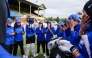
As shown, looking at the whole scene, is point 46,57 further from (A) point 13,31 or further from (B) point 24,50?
(A) point 13,31

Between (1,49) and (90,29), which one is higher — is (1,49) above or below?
above

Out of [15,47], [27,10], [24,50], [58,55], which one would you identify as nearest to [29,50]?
[24,50]

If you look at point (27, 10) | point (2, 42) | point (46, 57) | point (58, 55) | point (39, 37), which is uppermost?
point (2, 42)

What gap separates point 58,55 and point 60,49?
88 millimetres

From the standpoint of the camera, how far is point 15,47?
8.41 meters

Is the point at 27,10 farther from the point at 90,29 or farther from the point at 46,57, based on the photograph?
the point at 90,29

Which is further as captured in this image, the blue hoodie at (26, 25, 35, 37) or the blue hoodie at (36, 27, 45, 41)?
the blue hoodie at (36, 27, 45, 41)

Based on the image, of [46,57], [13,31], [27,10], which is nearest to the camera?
[13,31]

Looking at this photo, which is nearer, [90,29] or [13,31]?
[90,29]

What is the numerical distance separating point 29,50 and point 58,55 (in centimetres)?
653

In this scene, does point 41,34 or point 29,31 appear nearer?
point 29,31

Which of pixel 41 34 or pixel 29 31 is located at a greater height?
pixel 29 31

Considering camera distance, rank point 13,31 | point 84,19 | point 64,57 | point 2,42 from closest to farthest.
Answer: point 2,42
point 84,19
point 64,57
point 13,31

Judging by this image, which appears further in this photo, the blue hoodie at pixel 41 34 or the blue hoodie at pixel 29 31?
the blue hoodie at pixel 41 34
